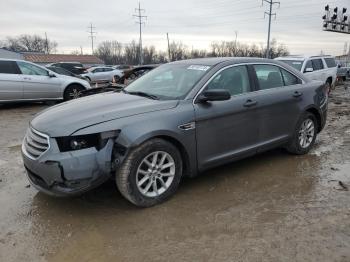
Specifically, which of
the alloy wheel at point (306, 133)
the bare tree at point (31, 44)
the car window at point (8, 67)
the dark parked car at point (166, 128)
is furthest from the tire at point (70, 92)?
the bare tree at point (31, 44)

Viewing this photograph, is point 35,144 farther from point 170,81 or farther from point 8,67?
point 8,67

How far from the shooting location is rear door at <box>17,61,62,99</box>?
38.0ft

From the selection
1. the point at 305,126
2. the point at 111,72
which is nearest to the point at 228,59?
the point at 305,126

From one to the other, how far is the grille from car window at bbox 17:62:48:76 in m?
8.39

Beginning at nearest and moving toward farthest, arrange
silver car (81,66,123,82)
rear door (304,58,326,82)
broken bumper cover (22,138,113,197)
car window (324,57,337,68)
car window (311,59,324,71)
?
broken bumper cover (22,138,113,197)
rear door (304,58,326,82)
car window (311,59,324,71)
car window (324,57,337,68)
silver car (81,66,123,82)

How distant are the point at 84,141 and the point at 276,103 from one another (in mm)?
2891

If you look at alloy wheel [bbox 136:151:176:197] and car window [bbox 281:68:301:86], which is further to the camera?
car window [bbox 281:68:301:86]

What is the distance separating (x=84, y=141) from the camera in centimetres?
363

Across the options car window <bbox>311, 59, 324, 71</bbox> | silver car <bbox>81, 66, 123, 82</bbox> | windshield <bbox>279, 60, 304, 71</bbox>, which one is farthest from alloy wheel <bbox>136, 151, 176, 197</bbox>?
silver car <bbox>81, 66, 123, 82</bbox>

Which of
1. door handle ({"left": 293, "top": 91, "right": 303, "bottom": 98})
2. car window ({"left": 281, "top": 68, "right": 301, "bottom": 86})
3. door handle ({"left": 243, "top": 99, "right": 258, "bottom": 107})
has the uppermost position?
car window ({"left": 281, "top": 68, "right": 301, "bottom": 86})

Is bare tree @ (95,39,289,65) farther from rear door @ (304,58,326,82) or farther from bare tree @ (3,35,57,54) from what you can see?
rear door @ (304,58,326,82)

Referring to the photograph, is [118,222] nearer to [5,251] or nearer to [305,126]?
[5,251]

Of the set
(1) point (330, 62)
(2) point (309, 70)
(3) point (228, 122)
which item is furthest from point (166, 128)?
(1) point (330, 62)

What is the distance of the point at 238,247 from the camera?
3.22 metres
